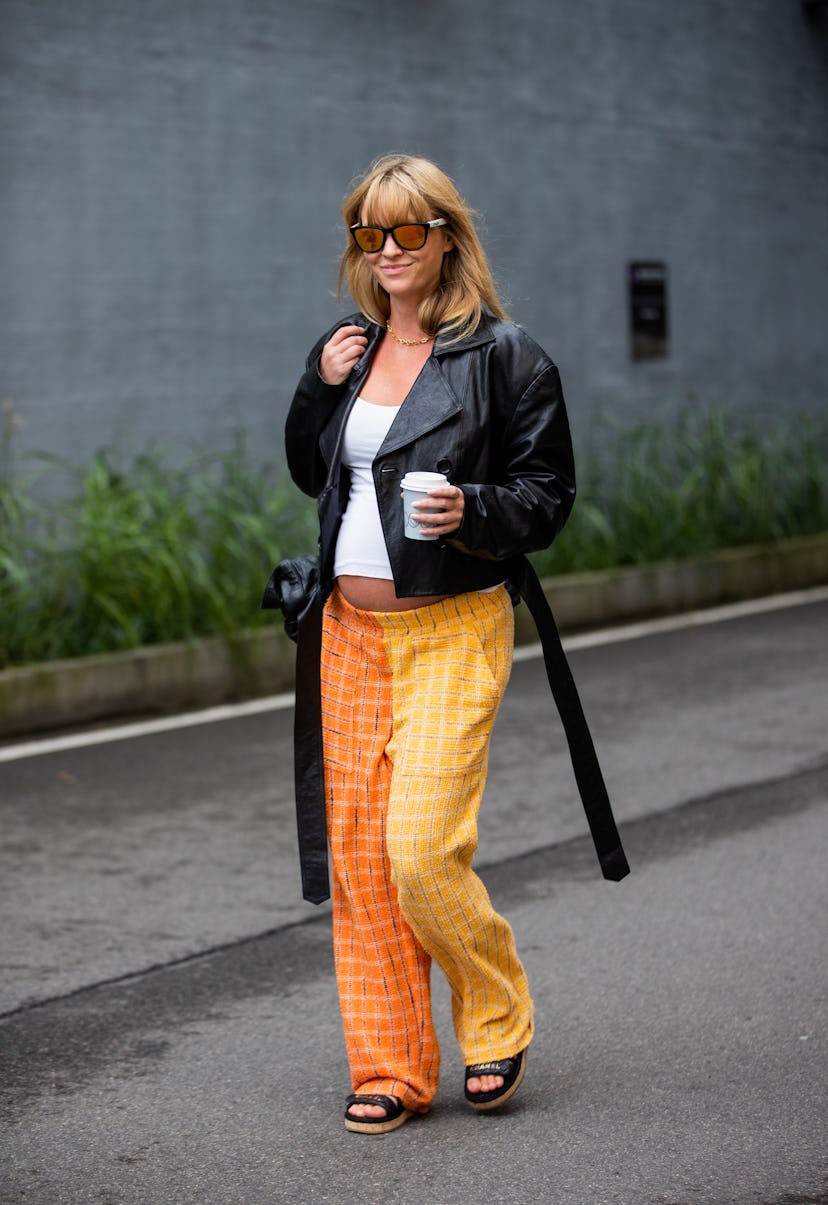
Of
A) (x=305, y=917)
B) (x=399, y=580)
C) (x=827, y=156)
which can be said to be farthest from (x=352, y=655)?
(x=827, y=156)

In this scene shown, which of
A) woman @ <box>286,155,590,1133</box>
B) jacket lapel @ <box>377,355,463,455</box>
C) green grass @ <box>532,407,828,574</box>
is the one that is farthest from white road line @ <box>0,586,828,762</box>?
jacket lapel @ <box>377,355,463,455</box>

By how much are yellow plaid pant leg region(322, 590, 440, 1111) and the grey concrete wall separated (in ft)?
19.3

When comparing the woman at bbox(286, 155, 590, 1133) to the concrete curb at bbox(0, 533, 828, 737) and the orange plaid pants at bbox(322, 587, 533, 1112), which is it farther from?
the concrete curb at bbox(0, 533, 828, 737)

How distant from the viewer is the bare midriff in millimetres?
3809

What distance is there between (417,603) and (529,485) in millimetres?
328

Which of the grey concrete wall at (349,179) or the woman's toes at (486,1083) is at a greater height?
the grey concrete wall at (349,179)

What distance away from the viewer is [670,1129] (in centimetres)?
388

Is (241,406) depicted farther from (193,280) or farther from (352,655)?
(352,655)

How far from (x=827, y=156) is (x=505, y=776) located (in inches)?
366

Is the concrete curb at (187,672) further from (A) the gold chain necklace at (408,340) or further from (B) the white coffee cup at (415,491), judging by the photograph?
(B) the white coffee cup at (415,491)

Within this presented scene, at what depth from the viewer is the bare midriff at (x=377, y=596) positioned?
12.5ft

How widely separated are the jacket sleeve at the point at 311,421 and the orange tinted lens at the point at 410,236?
28 centimetres

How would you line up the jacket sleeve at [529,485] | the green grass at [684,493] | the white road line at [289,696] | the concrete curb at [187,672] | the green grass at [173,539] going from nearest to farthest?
the jacket sleeve at [529,485], the white road line at [289,696], the concrete curb at [187,672], the green grass at [173,539], the green grass at [684,493]

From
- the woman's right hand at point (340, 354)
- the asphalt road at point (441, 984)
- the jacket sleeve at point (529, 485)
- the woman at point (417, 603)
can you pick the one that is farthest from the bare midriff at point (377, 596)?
the asphalt road at point (441, 984)
